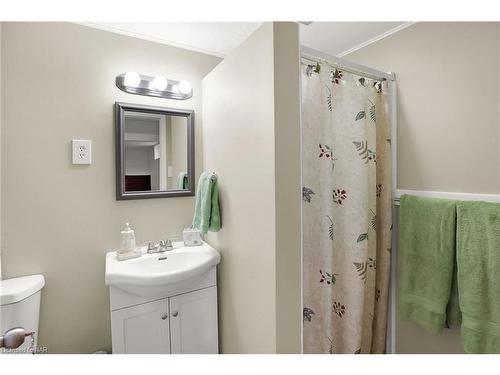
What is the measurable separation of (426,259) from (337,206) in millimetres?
561

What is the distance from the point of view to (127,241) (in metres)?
1.45

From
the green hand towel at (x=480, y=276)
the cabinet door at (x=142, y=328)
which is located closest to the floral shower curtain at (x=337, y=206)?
the green hand towel at (x=480, y=276)

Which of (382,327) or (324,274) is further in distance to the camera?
(382,327)

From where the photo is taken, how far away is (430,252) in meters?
1.32

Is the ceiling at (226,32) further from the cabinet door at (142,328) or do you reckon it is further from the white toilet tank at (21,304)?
the cabinet door at (142,328)

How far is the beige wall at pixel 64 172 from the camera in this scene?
1270 millimetres

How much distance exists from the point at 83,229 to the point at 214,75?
47.8 inches

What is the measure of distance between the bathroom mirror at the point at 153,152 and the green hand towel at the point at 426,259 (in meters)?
1.39

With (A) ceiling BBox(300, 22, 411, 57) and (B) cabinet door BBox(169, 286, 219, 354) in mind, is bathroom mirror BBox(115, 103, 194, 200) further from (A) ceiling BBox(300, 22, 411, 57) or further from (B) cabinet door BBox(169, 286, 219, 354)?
(A) ceiling BBox(300, 22, 411, 57)

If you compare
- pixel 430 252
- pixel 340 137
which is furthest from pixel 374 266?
pixel 340 137

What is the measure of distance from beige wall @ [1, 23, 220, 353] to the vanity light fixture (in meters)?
0.06

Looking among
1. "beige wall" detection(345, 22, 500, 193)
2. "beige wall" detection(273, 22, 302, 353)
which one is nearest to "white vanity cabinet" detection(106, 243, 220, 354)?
"beige wall" detection(273, 22, 302, 353)

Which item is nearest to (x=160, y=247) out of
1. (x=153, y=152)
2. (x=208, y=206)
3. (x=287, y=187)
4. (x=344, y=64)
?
(x=208, y=206)
